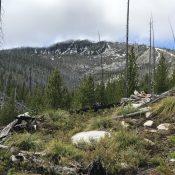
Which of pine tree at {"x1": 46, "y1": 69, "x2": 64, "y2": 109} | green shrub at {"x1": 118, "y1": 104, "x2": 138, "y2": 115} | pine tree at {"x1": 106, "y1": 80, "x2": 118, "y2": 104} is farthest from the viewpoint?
pine tree at {"x1": 106, "y1": 80, "x2": 118, "y2": 104}

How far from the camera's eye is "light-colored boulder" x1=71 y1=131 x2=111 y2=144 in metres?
13.6

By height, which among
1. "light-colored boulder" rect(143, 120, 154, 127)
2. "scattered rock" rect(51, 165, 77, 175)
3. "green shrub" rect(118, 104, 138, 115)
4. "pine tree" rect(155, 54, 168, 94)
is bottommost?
"pine tree" rect(155, 54, 168, 94)

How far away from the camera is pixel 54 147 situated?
12.2 meters

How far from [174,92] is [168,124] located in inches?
148

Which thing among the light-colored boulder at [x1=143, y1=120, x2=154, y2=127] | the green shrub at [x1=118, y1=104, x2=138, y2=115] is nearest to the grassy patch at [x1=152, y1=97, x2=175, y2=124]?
the light-colored boulder at [x1=143, y1=120, x2=154, y2=127]

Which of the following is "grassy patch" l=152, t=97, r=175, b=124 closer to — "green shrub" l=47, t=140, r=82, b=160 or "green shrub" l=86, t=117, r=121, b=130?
"green shrub" l=86, t=117, r=121, b=130

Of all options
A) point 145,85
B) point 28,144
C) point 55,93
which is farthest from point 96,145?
point 145,85

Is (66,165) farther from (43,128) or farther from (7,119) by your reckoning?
(7,119)

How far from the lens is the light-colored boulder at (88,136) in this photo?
534 inches

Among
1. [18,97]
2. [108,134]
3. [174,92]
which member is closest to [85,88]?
[174,92]

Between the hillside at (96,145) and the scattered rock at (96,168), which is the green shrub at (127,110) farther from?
the scattered rock at (96,168)

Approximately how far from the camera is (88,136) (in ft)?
46.4

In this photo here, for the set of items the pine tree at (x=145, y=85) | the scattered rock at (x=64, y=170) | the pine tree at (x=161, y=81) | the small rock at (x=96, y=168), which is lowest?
the pine tree at (x=145, y=85)

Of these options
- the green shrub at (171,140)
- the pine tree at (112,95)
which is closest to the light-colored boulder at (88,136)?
the green shrub at (171,140)
